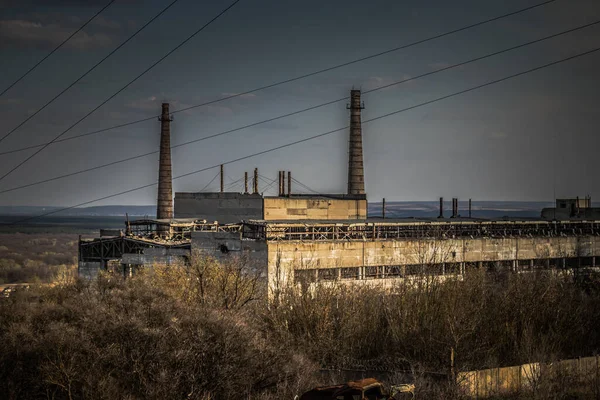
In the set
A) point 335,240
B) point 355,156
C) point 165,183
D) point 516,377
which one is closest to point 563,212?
point 355,156

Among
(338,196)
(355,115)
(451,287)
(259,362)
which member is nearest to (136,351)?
(259,362)

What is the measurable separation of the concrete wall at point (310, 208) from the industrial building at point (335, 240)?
0.20 feet

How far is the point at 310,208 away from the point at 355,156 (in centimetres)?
768

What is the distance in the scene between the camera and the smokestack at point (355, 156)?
51.0m

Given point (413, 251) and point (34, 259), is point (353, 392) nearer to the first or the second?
point (413, 251)

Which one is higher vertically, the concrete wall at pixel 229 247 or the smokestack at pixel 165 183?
the smokestack at pixel 165 183

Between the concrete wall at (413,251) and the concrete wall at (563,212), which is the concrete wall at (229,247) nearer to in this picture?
the concrete wall at (413,251)

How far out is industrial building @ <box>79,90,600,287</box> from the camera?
29.9m

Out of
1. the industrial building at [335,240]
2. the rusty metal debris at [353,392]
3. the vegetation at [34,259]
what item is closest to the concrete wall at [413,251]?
the industrial building at [335,240]

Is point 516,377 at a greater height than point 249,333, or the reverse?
point 249,333

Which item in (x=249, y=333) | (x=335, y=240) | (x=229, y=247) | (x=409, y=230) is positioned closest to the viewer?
(x=249, y=333)

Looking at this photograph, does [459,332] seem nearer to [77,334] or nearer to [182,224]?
[77,334]

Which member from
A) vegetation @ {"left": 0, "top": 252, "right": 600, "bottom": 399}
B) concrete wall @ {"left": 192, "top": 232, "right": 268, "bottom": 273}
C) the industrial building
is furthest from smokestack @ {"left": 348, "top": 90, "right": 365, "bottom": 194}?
vegetation @ {"left": 0, "top": 252, "right": 600, "bottom": 399}

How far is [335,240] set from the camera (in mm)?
30891
